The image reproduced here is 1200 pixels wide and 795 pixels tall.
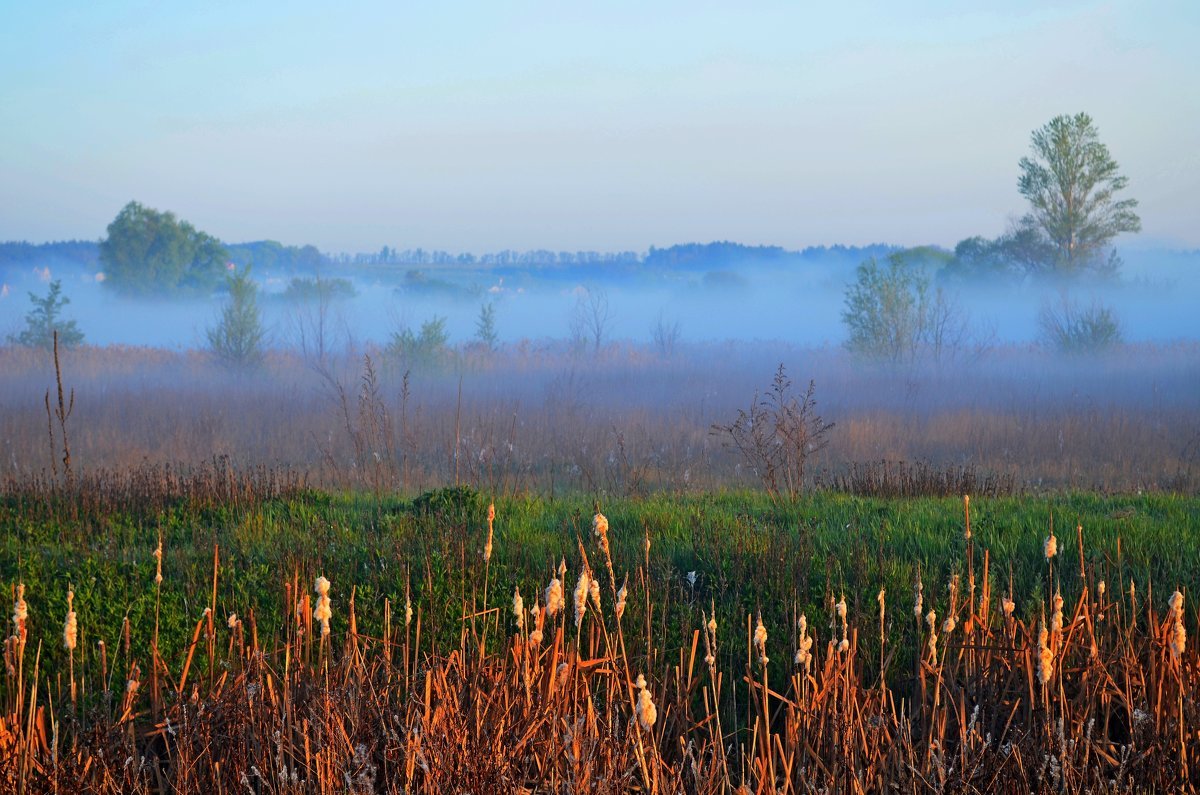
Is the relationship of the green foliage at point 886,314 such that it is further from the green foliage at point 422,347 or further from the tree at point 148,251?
the tree at point 148,251

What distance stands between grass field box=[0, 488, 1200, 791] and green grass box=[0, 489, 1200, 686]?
27 millimetres

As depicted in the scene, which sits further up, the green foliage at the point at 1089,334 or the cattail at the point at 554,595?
the cattail at the point at 554,595

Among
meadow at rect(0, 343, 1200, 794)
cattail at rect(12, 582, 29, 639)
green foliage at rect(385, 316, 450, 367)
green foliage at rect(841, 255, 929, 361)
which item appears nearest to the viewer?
cattail at rect(12, 582, 29, 639)

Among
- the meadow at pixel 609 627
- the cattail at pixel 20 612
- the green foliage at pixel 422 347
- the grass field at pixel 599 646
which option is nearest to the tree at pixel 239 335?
the green foliage at pixel 422 347

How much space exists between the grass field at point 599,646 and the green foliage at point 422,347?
63.5ft

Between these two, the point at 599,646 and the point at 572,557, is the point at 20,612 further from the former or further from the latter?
the point at 572,557

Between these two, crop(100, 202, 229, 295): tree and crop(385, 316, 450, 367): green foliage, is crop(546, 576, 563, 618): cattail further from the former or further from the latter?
crop(100, 202, 229, 295): tree

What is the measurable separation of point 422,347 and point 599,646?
78.2ft

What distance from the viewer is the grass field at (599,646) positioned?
3162 millimetres

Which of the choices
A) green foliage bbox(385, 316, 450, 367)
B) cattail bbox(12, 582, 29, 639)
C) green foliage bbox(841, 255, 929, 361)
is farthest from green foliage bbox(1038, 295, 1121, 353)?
cattail bbox(12, 582, 29, 639)

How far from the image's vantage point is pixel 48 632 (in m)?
5.05

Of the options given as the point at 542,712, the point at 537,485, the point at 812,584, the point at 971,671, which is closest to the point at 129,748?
the point at 542,712

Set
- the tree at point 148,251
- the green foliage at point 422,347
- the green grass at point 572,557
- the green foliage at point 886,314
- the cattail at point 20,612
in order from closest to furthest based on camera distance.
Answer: the cattail at point 20,612 → the green grass at point 572,557 → the green foliage at point 886,314 → the green foliage at point 422,347 → the tree at point 148,251

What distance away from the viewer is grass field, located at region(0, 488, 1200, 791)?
3.16 metres
